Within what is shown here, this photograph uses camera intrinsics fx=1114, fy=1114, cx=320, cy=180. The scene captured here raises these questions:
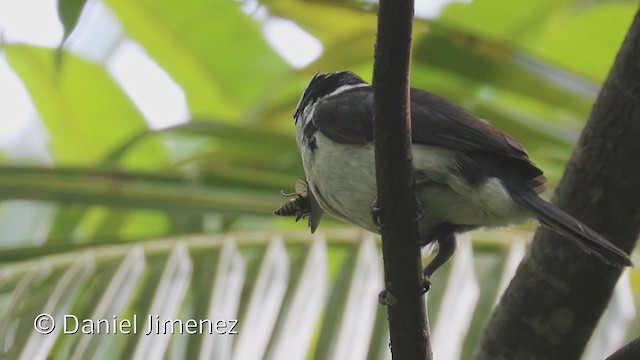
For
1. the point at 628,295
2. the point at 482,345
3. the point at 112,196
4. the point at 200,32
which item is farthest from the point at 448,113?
the point at 200,32

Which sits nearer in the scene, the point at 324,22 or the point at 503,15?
the point at 324,22

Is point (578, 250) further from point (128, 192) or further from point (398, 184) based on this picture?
point (128, 192)

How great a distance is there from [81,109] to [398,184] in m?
3.56

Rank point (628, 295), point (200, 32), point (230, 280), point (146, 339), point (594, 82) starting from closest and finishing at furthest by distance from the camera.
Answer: point (146, 339), point (230, 280), point (628, 295), point (594, 82), point (200, 32)

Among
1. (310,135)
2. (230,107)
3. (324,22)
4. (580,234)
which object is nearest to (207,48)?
(230,107)

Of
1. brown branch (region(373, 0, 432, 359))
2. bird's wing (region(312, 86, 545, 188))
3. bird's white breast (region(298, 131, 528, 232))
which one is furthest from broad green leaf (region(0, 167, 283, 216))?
brown branch (region(373, 0, 432, 359))

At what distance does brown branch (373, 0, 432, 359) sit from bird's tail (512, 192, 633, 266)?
44cm

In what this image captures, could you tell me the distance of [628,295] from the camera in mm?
3686

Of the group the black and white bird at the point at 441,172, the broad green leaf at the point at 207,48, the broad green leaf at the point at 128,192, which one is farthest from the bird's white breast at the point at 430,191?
the broad green leaf at the point at 207,48

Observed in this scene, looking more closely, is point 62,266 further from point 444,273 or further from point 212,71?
point 212,71

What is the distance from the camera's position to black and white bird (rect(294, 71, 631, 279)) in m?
3.04

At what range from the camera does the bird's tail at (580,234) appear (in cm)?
265

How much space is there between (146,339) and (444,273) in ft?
3.53

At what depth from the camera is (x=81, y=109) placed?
18.6ft
